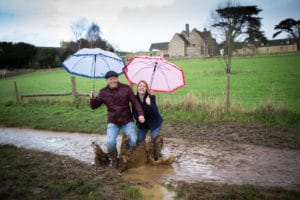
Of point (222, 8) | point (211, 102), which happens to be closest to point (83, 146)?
point (211, 102)

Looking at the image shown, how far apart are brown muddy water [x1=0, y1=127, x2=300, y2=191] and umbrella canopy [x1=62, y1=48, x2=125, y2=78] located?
2155 millimetres

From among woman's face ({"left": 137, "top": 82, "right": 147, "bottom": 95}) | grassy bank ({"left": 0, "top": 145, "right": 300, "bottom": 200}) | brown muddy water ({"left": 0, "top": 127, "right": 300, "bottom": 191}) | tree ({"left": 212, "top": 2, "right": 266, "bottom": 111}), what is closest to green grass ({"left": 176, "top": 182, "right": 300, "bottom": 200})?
grassy bank ({"left": 0, "top": 145, "right": 300, "bottom": 200})

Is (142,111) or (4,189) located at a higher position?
(142,111)

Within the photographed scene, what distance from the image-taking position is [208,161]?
21.4 feet

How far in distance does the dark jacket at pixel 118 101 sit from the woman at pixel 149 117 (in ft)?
0.82

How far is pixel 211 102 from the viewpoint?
11.3 metres

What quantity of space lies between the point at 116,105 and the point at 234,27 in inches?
1199

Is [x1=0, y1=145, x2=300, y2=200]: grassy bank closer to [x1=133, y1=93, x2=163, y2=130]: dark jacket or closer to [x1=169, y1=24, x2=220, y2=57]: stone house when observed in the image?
[x1=133, y1=93, x2=163, y2=130]: dark jacket

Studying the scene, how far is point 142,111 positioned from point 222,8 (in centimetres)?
3030

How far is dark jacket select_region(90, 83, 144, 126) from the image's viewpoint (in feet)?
18.6

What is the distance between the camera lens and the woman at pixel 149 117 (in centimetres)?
583

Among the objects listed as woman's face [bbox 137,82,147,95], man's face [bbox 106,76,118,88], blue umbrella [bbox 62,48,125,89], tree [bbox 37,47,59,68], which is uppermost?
tree [bbox 37,47,59,68]

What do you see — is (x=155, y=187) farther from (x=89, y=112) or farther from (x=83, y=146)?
(x=89, y=112)

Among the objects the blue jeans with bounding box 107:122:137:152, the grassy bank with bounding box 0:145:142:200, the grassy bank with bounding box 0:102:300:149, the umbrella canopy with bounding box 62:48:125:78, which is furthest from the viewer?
the grassy bank with bounding box 0:102:300:149
